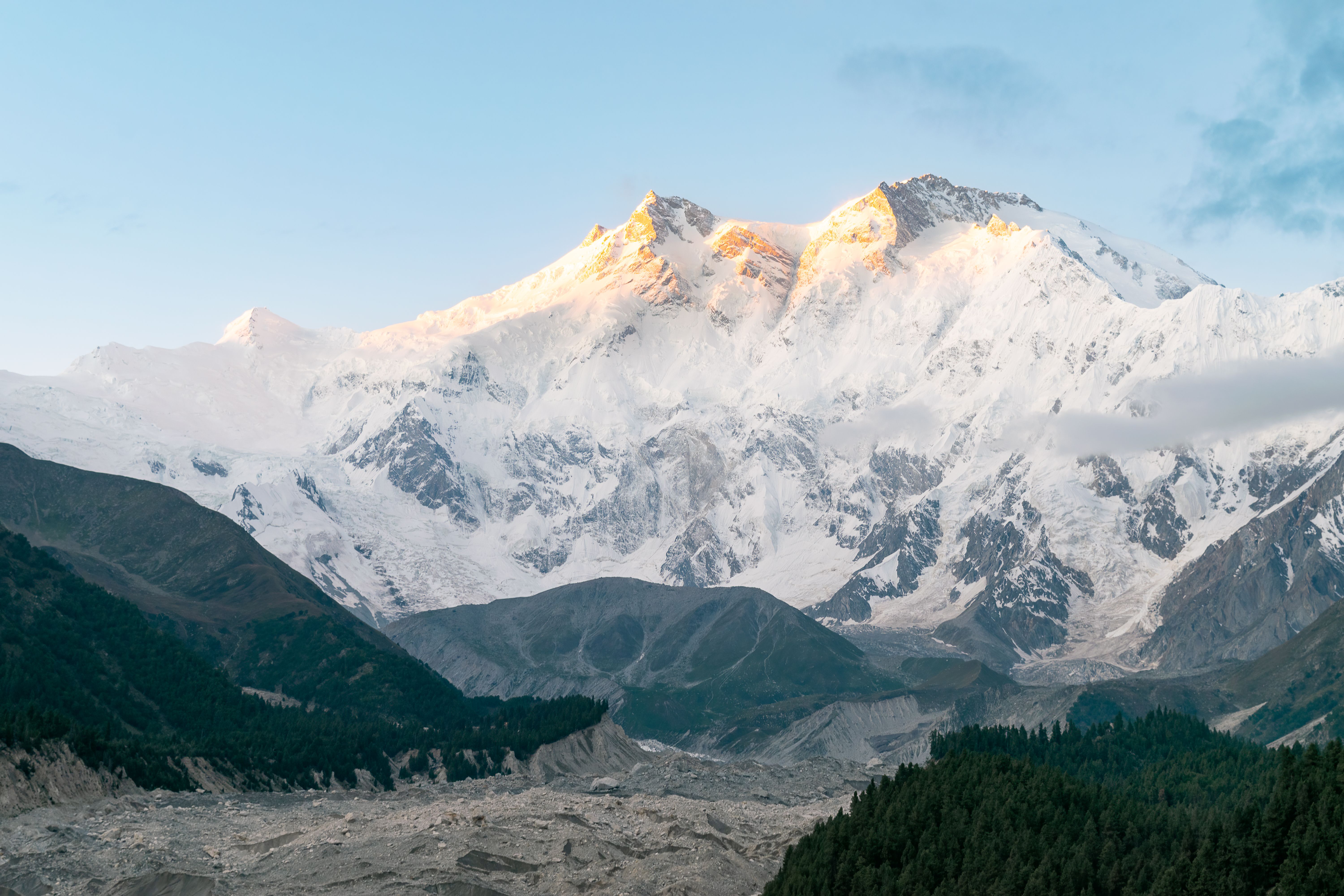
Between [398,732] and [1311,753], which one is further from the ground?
[1311,753]

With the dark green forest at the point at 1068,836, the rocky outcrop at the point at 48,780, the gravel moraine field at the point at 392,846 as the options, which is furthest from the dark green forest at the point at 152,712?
the dark green forest at the point at 1068,836

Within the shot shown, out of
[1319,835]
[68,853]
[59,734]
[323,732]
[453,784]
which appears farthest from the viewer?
[323,732]

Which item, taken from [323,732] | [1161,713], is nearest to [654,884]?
[323,732]

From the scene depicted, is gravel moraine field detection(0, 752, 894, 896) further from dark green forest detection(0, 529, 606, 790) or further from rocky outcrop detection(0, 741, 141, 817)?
dark green forest detection(0, 529, 606, 790)

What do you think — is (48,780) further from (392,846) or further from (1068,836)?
(1068,836)

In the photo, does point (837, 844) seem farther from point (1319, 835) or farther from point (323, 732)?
point (323, 732)

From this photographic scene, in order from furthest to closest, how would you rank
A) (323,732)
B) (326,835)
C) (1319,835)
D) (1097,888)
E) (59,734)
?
(323,732) < (59,734) < (326,835) < (1097,888) < (1319,835)

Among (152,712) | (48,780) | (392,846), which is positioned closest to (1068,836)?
(392,846)

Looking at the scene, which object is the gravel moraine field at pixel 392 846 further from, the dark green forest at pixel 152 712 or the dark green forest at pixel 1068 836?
the dark green forest at pixel 152 712
